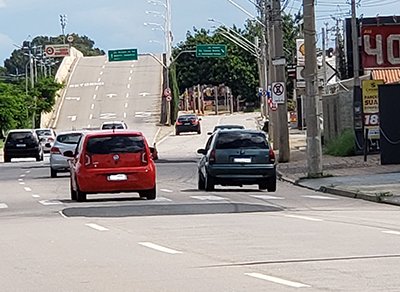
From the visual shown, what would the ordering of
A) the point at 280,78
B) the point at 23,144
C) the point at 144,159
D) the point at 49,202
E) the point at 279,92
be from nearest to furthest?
the point at 144,159
the point at 49,202
the point at 279,92
the point at 280,78
the point at 23,144

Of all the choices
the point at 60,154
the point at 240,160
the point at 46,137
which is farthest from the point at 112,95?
the point at 240,160

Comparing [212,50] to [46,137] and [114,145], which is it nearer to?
[46,137]

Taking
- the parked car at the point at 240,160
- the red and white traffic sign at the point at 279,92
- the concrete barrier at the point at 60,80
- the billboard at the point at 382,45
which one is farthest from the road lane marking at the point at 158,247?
the concrete barrier at the point at 60,80

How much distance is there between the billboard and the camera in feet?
147

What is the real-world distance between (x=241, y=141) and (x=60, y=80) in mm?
84489

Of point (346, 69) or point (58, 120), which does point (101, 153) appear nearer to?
point (346, 69)

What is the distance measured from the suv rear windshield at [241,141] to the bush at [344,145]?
1520cm

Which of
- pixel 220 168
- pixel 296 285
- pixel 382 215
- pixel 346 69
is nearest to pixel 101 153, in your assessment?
pixel 220 168

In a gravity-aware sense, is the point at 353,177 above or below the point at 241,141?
below

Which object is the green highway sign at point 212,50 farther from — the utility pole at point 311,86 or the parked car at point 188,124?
the utility pole at point 311,86

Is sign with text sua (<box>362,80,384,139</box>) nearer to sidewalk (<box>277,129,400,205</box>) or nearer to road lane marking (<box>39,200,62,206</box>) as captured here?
sidewalk (<box>277,129,400,205</box>)

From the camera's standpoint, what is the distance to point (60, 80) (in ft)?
363

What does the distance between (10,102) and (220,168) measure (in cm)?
5924

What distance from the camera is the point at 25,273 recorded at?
12648 millimetres
